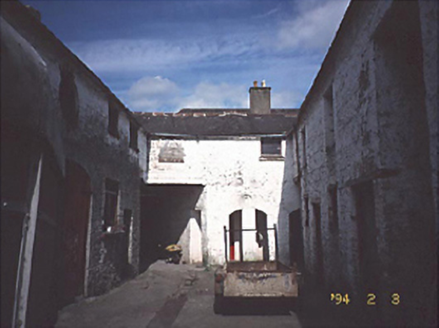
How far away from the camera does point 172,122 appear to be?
15914 mm

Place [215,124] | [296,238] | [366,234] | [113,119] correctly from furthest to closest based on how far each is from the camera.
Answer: [215,124] → [296,238] → [113,119] → [366,234]

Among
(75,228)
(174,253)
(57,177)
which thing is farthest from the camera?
(174,253)

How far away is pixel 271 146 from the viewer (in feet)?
49.3

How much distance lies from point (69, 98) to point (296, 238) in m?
10.5

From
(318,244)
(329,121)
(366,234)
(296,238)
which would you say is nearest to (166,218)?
(296,238)

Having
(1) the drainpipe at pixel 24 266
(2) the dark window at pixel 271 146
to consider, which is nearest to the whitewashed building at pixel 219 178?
(2) the dark window at pixel 271 146

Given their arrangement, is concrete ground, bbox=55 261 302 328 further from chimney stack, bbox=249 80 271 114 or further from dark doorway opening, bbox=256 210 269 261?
chimney stack, bbox=249 80 271 114

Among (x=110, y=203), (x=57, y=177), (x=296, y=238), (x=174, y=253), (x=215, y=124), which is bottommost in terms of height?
(x=174, y=253)

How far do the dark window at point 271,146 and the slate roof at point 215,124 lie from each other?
375 millimetres

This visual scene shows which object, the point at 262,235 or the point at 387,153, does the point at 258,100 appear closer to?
the point at 262,235

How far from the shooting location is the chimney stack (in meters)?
18.2

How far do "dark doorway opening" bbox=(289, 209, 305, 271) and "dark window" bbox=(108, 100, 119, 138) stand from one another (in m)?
8.31

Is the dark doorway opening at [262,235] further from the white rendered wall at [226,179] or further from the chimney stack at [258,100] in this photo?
the chimney stack at [258,100]

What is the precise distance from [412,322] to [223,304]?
417 centimetres
